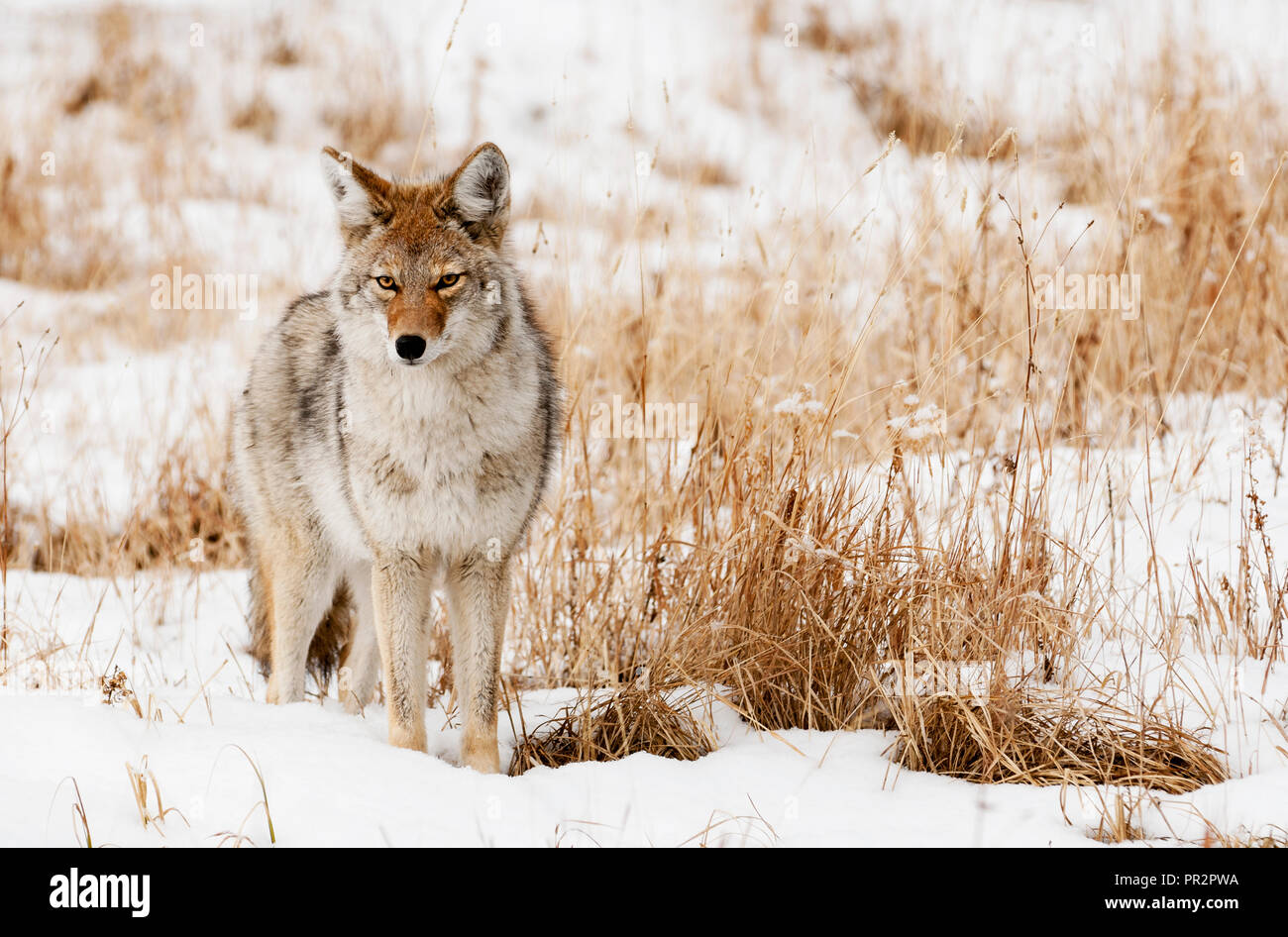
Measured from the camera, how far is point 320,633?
4.81m

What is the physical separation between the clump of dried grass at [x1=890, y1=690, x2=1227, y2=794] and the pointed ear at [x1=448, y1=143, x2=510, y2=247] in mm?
2029

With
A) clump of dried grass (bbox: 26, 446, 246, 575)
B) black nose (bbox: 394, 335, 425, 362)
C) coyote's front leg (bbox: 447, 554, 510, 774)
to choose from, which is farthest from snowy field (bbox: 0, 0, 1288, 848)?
black nose (bbox: 394, 335, 425, 362)

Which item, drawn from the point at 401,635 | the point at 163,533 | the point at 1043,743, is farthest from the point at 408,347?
the point at 163,533

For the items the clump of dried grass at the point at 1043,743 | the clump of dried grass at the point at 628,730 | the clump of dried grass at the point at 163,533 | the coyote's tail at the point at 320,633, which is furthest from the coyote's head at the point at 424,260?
the clump of dried grass at the point at 163,533

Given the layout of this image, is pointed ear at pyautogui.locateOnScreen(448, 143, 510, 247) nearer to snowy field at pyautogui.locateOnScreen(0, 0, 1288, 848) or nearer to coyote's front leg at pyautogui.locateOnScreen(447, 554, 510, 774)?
snowy field at pyautogui.locateOnScreen(0, 0, 1288, 848)

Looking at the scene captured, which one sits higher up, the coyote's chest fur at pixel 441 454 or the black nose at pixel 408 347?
the black nose at pixel 408 347

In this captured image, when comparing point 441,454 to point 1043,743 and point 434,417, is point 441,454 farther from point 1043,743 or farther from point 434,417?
point 1043,743

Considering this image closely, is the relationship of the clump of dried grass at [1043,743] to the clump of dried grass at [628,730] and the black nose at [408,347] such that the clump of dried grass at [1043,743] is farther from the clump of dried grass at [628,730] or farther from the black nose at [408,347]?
the black nose at [408,347]

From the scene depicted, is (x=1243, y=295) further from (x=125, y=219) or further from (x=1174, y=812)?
(x=125, y=219)

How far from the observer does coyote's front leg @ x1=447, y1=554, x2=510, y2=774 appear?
3779 mm

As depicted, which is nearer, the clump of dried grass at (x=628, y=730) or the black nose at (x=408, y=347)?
the black nose at (x=408, y=347)

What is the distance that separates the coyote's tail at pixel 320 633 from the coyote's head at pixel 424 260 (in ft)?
4.72

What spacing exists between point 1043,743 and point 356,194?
2755 mm

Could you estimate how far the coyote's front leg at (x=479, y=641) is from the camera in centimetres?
378
